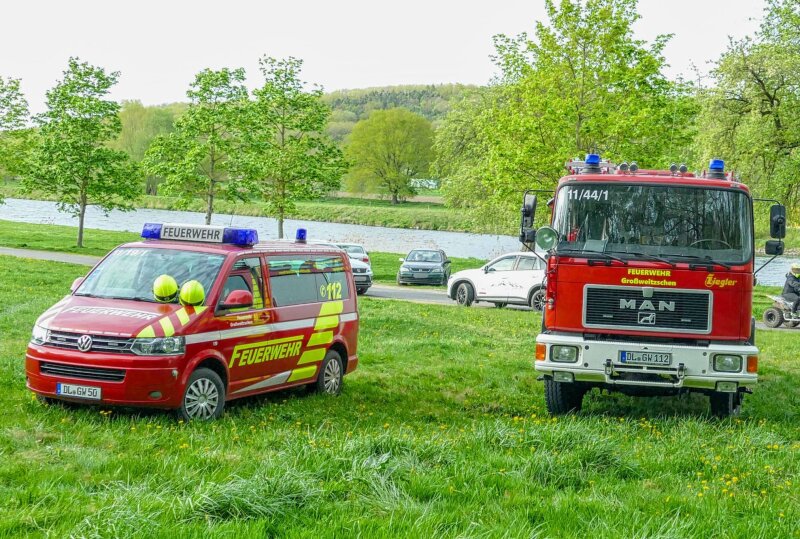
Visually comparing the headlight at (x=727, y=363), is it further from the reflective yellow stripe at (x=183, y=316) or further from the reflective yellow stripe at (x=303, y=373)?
the reflective yellow stripe at (x=183, y=316)

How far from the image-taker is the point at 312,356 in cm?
1092

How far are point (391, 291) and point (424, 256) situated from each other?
375cm

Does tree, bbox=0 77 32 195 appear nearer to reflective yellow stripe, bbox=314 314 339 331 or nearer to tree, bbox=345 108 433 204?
reflective yellow stripe, bbox=314 314 339 331

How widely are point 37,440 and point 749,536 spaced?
17.5 feet

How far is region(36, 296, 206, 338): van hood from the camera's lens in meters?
8.68

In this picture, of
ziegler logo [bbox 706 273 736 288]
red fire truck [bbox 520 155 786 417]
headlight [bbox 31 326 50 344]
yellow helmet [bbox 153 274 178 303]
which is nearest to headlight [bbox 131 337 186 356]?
yellow helmet [bbox 153 274 178 303]

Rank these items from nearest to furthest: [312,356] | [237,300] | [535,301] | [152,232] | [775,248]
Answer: [237,300]
[775,248]
[152,232]
[312,356]
[535,301]

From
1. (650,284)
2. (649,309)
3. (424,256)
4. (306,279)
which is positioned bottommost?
(649,309)

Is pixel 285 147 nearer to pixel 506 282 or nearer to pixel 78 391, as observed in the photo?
pixel 506 282

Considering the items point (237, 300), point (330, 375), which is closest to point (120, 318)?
point (237, 300)

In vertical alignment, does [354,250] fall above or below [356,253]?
above

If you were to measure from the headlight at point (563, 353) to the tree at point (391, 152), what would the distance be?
7587 centimetres

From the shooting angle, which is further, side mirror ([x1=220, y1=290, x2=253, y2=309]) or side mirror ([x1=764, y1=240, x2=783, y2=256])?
side mirror ([x1=764, y1=240, x2=783, y2=256])

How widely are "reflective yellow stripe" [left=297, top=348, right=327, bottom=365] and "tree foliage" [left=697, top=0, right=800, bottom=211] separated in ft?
74.0
